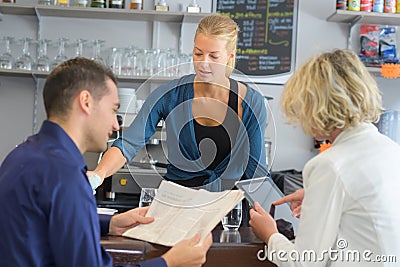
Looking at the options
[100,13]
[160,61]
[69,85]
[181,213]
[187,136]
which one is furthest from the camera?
[100,13]

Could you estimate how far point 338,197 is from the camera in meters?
1.17

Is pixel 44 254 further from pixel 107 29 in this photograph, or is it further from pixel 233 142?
pixel 107 29

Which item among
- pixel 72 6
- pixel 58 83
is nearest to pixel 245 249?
pixel 58 83

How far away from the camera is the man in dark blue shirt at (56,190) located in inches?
39.9

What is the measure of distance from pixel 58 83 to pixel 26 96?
2.54 metres

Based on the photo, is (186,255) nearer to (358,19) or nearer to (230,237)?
(230,237)

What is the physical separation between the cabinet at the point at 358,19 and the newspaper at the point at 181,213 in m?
2.27

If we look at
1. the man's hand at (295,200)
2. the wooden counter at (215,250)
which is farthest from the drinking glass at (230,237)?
the man's hand at (295,200)

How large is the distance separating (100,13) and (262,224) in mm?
2292

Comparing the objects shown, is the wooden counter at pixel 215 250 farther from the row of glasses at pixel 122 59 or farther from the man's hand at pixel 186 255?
the row of glasses at pixel 122 59

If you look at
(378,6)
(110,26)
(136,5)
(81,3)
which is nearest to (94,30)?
(110,26)

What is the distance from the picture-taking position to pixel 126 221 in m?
1.42

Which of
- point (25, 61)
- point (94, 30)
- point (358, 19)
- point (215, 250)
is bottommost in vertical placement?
point (215, 250)

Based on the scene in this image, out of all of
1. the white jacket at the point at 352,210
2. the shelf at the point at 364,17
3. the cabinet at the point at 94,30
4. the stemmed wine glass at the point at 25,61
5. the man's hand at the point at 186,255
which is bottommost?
the man's hand at the point at 186,255
